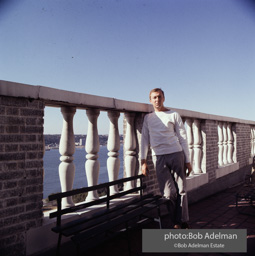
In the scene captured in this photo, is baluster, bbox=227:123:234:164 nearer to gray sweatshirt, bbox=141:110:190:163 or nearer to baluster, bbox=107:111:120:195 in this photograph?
gray sweatshirt, bbox=141:110:190:163

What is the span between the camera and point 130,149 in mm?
3385

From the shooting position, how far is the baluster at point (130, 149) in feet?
11.0

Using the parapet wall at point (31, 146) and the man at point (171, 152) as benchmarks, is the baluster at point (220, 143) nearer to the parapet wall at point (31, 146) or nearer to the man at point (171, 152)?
the parapet wall at point (31, 146)

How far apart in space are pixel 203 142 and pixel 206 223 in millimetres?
2162


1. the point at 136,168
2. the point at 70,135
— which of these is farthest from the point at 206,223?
the point at 70,135

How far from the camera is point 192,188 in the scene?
448 centimetres

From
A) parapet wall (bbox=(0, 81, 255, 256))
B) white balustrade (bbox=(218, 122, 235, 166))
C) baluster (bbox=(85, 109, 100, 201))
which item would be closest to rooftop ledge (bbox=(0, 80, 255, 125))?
parapet wall (bbox=(0, 81, 255, 256))

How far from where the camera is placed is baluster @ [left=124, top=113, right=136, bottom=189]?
3.36m

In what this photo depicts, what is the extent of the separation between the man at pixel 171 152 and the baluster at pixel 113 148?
419 mm

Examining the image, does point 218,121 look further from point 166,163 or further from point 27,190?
point 27,190

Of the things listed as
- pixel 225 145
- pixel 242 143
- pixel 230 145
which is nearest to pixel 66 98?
pixel 225 145

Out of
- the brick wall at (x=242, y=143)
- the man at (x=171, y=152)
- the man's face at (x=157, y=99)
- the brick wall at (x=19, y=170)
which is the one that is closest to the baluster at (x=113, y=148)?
the man at (x=171, y=152)

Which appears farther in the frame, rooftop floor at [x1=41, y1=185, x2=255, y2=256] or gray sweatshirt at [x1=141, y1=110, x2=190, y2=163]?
gray sweatshirt at [x1=141, y1=110, x2=190, y2=163]

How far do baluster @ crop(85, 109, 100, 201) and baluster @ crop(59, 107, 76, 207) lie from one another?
0.82ft
